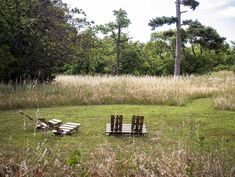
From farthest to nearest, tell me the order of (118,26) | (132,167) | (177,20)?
(118,26), (177,20), (132,167)

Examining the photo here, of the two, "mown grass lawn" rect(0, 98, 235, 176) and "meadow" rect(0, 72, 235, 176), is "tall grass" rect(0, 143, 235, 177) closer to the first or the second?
"meadow" rect(0, 72, 235, 176)

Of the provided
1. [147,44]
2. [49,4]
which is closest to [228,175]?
[49,4]

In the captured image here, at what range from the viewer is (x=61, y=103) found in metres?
12.7

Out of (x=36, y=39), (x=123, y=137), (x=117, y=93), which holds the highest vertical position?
(x=36, y=39)

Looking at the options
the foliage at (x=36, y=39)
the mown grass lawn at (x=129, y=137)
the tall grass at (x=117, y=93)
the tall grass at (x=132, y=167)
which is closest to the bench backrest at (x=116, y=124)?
the mown grass lawn at (x=129, y=137)

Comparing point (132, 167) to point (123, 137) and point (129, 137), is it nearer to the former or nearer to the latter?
point (129, 137)

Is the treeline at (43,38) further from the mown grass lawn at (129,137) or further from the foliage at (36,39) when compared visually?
the mown grass lawn at (129,137)

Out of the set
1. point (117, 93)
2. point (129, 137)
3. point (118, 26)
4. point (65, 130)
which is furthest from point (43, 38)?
point (118, 26)

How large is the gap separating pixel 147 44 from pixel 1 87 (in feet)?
120

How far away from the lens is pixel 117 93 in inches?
532

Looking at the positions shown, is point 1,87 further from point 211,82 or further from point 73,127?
point 211,82

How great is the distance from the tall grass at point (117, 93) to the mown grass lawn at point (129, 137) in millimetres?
614

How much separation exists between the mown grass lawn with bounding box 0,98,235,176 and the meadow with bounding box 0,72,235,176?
19 millimetres

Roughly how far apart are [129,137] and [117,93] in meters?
6.90
